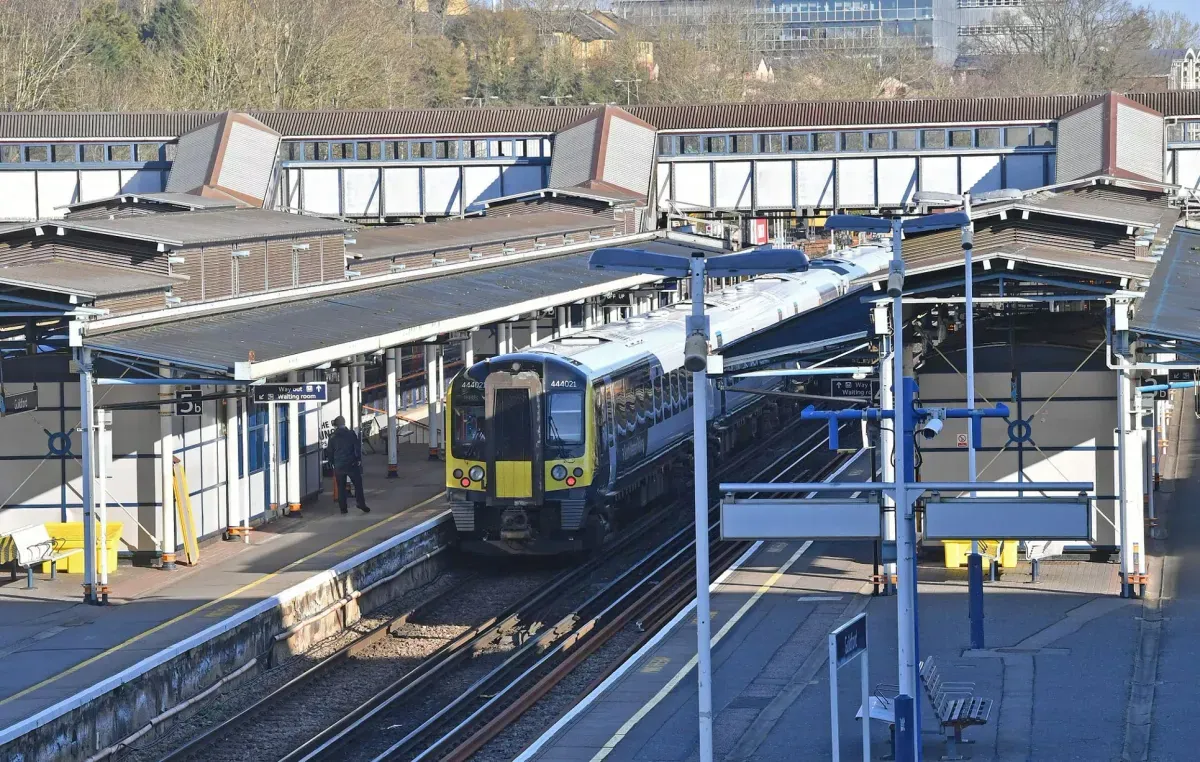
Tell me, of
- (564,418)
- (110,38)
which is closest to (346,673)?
(564,418)

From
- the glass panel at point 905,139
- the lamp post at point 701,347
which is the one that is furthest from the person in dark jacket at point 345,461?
the glass panel at point 905,139

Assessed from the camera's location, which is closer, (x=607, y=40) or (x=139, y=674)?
(x=139, y=674)

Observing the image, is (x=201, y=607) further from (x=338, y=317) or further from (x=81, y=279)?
(x=338, y=317)

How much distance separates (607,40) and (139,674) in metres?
95.3

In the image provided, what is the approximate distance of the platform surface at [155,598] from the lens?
50.7 feet

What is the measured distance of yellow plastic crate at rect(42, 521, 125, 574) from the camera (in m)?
19.9

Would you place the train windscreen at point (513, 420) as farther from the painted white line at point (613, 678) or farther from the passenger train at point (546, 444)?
the painted white line at point (613, 678)

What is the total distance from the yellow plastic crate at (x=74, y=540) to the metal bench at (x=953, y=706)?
10142 mm

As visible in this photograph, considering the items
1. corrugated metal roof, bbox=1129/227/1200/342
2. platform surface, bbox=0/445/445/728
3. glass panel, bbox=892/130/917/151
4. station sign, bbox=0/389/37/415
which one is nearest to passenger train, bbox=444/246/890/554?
platform surface, bbox=0/445/445/728

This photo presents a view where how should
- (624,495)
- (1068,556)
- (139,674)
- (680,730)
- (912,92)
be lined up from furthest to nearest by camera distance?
1. (912,92)
2. (624,495)
3. (1068,556)
4. (139,674)
5. (680,730)

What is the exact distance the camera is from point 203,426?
2133cm

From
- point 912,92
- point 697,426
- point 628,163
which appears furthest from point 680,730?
point 912,92

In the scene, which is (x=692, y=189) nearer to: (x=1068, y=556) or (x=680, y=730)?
(x=1068, y=556)

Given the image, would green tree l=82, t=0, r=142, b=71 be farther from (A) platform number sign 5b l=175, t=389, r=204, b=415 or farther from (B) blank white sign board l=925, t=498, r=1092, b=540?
(B) blank white sign board l=925, t=498, r=1092, b=540
